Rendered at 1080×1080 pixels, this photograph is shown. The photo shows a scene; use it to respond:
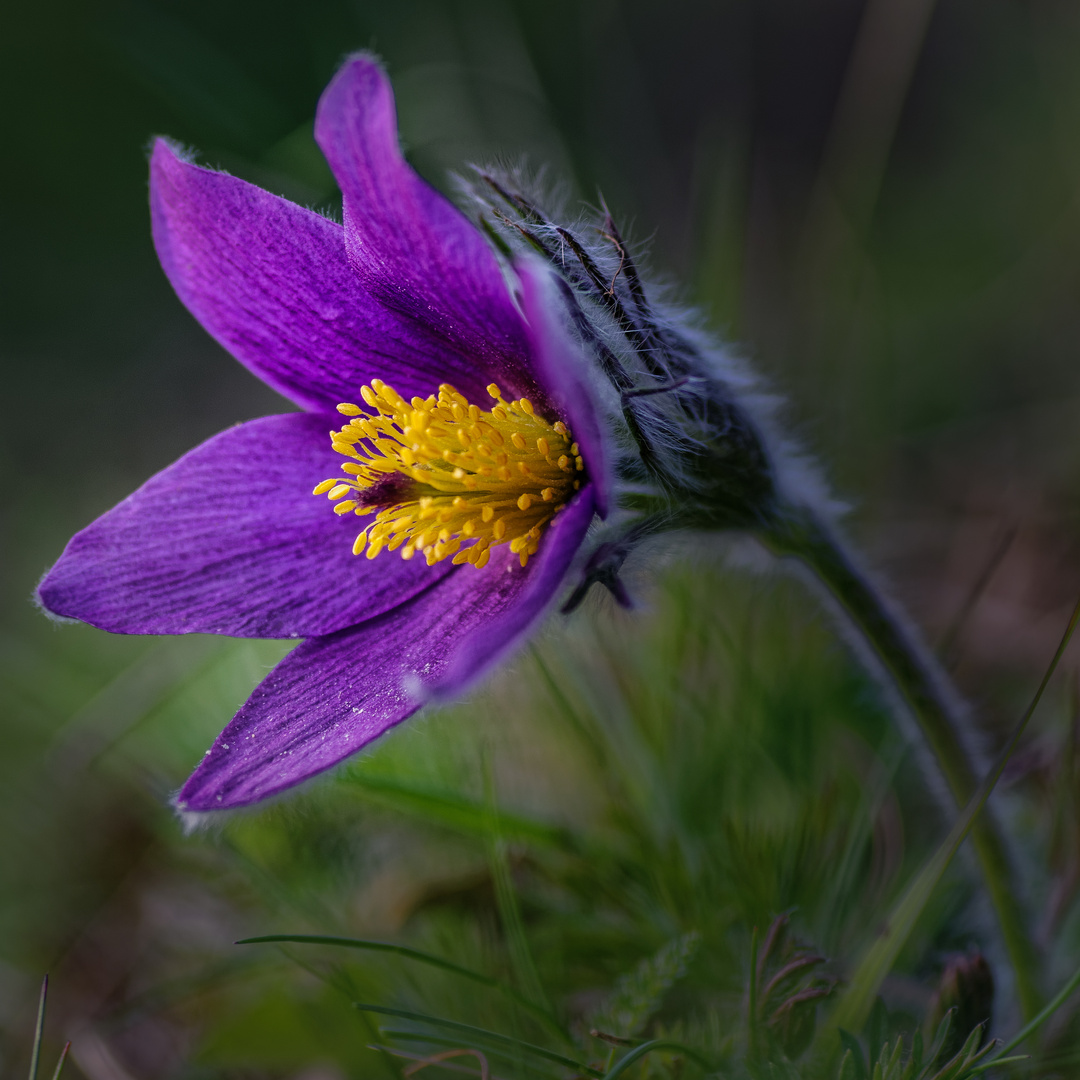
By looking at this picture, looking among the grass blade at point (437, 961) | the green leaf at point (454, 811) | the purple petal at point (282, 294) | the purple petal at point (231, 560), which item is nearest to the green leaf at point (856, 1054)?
the grass blade at point (437, 961)

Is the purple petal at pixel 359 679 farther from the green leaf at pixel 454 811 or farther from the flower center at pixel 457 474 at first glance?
the green leaf at pixel 454 811

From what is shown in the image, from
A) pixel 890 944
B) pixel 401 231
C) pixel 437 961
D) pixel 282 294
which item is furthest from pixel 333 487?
pixel 890 944

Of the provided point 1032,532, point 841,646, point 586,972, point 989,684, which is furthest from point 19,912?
point 1032,532

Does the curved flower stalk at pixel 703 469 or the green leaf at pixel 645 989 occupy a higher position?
the curved flower stalk at pixel 703 469

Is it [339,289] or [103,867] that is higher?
[339,289]

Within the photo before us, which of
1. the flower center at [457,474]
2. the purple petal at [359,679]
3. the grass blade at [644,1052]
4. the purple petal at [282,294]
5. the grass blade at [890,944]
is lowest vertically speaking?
the grass blade at [890,944]

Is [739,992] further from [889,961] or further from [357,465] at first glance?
[357,465]

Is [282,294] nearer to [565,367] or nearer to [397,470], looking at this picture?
[397,470]

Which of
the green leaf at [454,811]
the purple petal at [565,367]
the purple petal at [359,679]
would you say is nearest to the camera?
the purple petal at [565,367]
